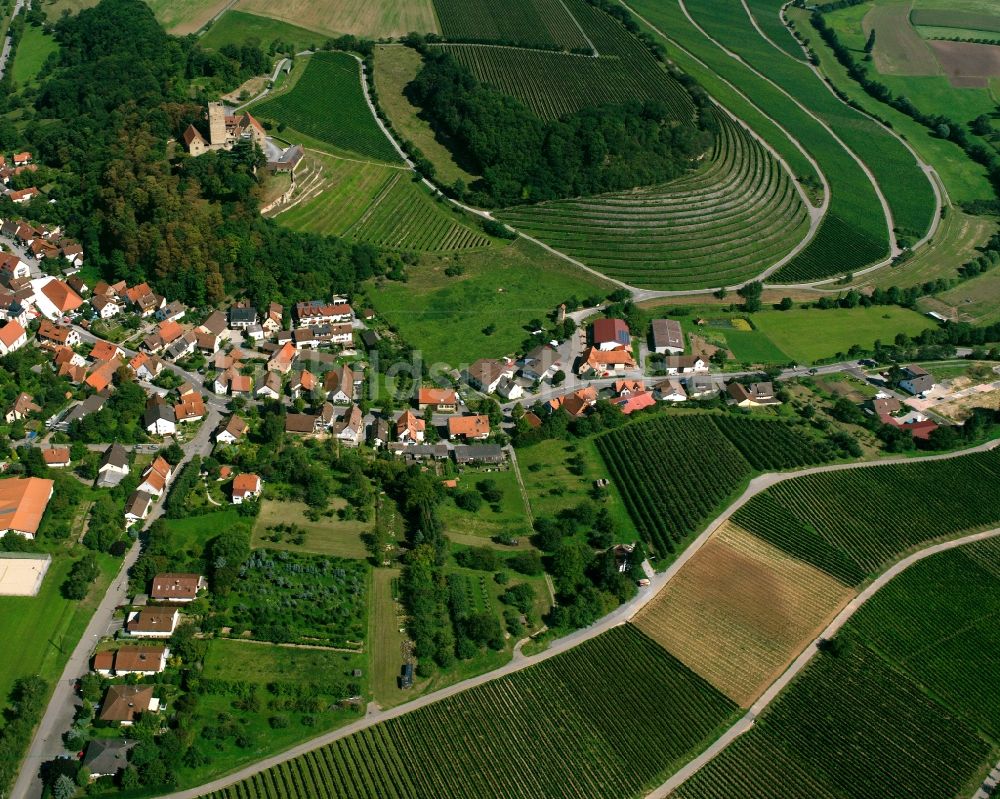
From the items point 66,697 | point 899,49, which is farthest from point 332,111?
point 899,49

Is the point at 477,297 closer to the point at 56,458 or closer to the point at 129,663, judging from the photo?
the point at 56,458

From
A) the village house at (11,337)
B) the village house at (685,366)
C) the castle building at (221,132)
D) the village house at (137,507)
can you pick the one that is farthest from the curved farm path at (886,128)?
the village house at (11,337)

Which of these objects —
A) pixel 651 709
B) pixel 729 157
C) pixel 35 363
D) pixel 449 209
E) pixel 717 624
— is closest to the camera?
pixel 651 709

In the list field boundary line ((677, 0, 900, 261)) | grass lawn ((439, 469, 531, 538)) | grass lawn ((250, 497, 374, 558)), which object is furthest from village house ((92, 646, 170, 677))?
field boundary line ((677, 0, 900, 261))

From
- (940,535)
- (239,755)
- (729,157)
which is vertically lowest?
(239,755)

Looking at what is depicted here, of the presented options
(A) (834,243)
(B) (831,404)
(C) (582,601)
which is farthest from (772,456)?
(A) (834,243)

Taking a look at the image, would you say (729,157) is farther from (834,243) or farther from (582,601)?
(582,601)

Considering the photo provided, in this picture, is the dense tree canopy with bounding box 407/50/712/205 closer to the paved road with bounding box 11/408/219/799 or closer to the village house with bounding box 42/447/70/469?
the village house with bounding box 42/447/70/469
